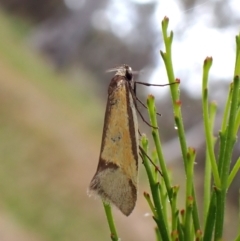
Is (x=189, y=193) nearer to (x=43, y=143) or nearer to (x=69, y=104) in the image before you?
(x=43, y=143)

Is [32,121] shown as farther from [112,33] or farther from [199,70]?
[199,70]

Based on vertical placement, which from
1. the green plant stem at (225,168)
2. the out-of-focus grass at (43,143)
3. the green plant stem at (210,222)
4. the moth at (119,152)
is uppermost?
the out-of-focus grass at (43,143)

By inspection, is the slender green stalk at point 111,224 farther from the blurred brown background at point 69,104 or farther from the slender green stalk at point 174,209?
the blurred brown background at point 69,104

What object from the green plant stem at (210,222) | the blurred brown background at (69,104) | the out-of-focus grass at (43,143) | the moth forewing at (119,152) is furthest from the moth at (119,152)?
the out-of-focus grass at (43,143)

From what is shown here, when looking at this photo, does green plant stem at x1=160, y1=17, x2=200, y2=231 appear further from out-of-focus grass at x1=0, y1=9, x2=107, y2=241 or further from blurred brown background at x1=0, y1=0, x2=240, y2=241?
out-of-focus grass at x1=0, y1=9, x2=107, y2=241

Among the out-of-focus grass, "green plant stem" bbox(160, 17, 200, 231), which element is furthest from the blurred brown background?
"green plant stem" bbox(160, 17, 200, 231)

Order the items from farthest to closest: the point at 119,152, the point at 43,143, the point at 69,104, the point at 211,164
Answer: the point at 69,104
the point at 43,143
the point at 119,152
the point at 211,164

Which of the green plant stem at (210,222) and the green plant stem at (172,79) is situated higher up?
the green plant stem at (172,79)

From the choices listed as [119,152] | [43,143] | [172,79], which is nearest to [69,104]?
[43,143]
